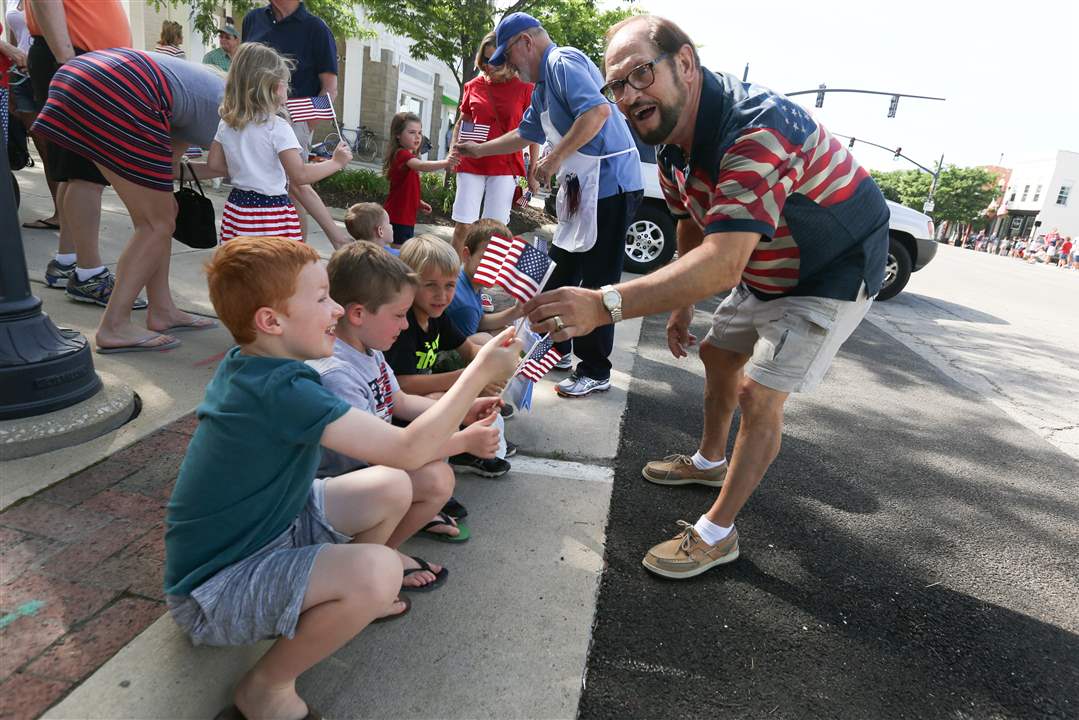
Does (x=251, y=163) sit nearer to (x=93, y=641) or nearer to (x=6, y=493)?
(x=6, y=493)

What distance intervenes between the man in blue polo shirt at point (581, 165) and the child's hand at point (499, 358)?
208 centimetres

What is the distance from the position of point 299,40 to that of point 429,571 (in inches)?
157

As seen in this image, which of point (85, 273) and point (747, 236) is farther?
point (85, 273)

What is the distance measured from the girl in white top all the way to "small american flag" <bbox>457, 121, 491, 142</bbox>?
1860mm

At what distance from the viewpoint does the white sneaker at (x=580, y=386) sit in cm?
406

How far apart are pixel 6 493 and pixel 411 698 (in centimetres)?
161

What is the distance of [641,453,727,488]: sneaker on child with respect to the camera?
10.4 feet

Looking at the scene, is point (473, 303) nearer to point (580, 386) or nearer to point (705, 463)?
point (580, 386)

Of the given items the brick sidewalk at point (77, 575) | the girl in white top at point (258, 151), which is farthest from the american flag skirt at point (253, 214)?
the brick sidewalk at point (77, 575)

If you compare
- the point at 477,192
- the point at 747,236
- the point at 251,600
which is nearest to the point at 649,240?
the point at 477,192

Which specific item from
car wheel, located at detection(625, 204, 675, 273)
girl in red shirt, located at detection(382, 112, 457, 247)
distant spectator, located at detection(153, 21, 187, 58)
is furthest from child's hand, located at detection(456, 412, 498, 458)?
car wheel, located at detection(625, 204, 675, 273)

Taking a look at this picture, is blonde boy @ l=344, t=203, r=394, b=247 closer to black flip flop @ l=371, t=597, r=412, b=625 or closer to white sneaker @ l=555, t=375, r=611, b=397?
white sneaker @ l=555, t=375, r=611, b=397

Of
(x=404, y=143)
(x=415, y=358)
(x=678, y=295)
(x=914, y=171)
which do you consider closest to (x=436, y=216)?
(x=404, y=143)

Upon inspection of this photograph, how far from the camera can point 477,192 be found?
17.8 ft
